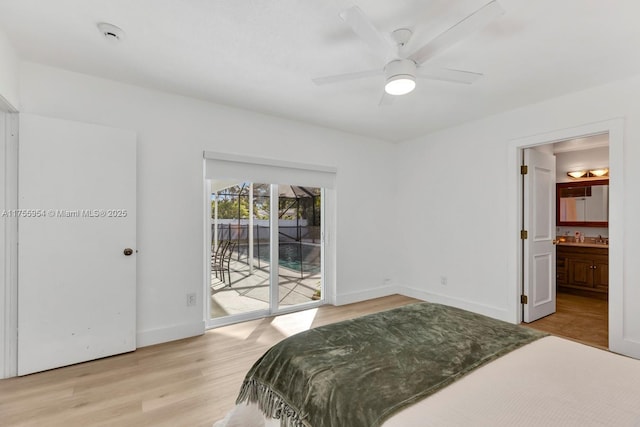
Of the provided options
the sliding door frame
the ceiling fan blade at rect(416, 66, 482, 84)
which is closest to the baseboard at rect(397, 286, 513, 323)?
the sliding door frame

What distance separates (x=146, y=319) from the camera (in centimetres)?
285

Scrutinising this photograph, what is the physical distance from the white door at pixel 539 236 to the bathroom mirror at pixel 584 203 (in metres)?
1.76

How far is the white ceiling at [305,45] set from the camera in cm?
177

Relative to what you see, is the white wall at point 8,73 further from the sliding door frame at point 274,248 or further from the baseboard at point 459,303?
the baseboard at point 459,303

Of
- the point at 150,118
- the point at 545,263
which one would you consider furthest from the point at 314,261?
the point at 545,263

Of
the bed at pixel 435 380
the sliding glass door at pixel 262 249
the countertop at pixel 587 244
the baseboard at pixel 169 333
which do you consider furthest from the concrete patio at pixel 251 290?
the countertop at pixel 587 244

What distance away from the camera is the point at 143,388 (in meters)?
2.13

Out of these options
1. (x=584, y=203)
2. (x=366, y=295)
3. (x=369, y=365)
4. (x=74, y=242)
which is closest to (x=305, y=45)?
(x=369, y=365)

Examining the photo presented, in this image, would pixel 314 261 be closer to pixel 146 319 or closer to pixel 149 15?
pixel 146 319

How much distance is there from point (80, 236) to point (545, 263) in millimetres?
4984

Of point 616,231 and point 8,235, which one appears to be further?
point 616,231

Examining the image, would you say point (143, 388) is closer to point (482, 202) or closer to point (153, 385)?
point (153, 385)

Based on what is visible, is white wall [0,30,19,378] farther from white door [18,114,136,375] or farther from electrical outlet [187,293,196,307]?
electrical outlet [187,293,196,307]

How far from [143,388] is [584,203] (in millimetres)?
6476
